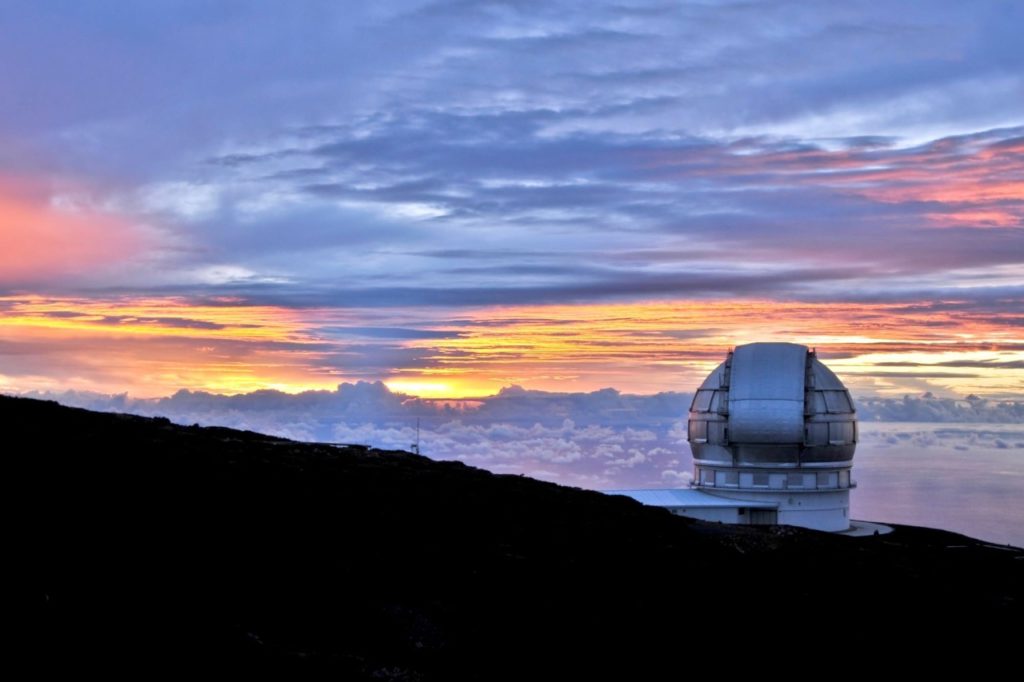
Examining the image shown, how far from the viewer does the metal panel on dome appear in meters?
52.9

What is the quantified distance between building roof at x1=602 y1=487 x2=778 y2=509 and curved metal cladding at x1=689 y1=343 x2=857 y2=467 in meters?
1.86

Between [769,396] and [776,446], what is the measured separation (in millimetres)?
2406

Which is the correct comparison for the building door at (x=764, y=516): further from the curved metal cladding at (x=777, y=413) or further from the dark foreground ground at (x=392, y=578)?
the dark foreground ground at (x=392, y=578)

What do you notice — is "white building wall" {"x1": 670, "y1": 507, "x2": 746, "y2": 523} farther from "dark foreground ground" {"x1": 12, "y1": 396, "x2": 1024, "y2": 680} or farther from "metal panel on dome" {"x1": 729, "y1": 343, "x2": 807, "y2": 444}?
"dark foreground ground" {"x1": 12, "y1": 396, "x2": 1024, "y2": 680}

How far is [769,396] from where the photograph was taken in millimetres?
53344

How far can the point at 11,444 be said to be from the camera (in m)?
27.0

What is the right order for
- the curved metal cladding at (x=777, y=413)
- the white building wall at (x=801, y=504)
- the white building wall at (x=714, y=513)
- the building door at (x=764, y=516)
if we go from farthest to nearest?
the white building wall at (x=801, y=504) < the building door at (x=764, y=516) < the curved metal cladding at (x=777, y=413) < the white building wall at (x=714, y=513)

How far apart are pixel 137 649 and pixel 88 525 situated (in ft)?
18.1

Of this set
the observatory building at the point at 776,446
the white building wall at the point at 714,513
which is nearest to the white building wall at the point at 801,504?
the observatory building at the point at 776,446

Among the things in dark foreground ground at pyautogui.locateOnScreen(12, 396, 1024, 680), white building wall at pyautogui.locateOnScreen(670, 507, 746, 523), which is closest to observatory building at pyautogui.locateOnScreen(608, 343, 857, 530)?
white building wall at pyautogui.locateOnScreen(670, 507, 746, 523)

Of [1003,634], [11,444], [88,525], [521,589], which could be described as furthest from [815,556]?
[11,444]

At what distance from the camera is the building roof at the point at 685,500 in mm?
52906

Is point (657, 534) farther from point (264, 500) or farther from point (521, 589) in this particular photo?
point (264, 500)

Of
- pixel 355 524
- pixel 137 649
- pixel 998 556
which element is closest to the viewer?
pixel 137 649
